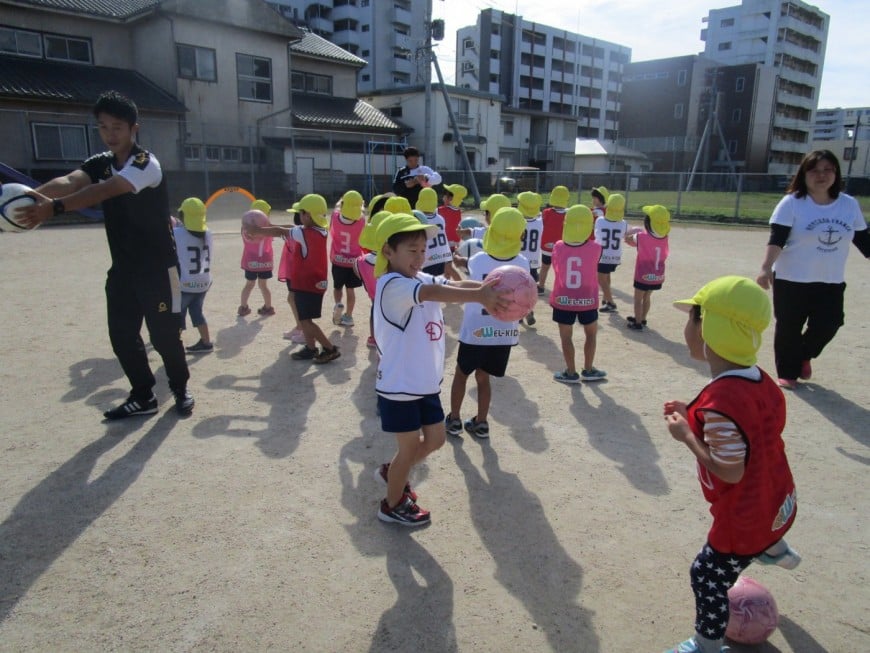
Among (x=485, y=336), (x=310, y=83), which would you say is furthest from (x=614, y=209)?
(x=310, y=83)

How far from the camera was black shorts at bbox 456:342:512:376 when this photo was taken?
4547mm

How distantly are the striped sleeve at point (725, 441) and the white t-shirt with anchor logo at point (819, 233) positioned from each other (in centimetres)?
418

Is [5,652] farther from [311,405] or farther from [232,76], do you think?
[232,76]

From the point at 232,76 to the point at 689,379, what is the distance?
28503 millimetres

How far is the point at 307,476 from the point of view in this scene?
397cm

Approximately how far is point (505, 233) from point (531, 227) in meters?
3.67

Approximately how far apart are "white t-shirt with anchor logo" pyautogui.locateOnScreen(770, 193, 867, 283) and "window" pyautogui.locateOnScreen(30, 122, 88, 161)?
25.0 meters

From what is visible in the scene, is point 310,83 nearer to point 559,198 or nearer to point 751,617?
point 559,198

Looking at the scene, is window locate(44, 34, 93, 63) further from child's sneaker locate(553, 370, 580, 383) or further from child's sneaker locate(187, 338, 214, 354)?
child's sneaker locate(553, 370, 580, 383)

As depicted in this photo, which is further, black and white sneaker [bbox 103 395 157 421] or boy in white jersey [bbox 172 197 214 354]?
boy in white jersey [bbox 172 197 214 354]

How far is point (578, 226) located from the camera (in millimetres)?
5902

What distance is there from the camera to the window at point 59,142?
881 inches

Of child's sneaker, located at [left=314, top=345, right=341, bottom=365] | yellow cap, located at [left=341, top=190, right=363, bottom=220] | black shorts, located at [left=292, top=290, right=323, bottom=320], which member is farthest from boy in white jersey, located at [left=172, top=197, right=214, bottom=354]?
yellow cap, located at [left=341, top=190, right=363, bottom=220]

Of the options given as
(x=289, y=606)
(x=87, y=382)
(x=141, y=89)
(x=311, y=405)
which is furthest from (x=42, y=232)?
(x=289, y=606)
